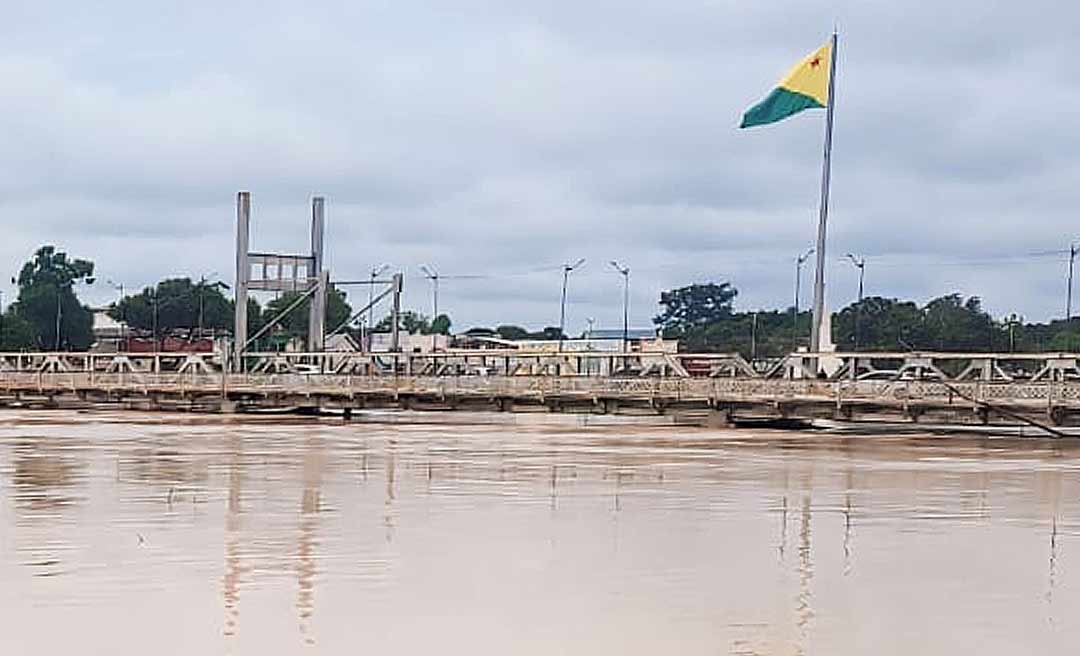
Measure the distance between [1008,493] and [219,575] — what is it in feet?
50.9

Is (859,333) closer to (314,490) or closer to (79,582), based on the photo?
(314,490)

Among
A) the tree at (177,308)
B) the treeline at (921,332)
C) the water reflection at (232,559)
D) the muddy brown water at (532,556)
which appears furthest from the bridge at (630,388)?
the tree at (177,308)

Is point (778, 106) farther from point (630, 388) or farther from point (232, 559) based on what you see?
point (232, 559)

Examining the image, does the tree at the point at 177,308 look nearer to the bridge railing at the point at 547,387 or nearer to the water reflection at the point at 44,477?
the bridge railing at the point at 547,387

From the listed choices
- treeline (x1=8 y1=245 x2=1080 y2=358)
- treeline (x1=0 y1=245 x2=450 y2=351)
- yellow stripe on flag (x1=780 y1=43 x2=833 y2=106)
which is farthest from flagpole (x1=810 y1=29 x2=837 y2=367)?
treeline (x1=0 y1=245 x2=450 y2=351)

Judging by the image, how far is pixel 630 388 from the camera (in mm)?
59344

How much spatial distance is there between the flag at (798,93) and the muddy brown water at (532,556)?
25.4 meters

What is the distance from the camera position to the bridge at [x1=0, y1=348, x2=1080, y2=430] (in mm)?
51000

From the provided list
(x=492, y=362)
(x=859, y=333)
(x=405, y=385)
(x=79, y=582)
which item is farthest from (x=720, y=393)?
(x=859, y=333)

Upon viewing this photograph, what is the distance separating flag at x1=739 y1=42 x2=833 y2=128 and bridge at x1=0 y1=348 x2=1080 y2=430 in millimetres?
8182

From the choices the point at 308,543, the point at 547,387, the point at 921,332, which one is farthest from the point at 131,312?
the point at 308,543

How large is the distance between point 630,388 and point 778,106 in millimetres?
10696

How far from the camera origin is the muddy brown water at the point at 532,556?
13156 mm

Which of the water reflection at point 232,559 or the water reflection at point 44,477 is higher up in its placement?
the water reflection at point 232,559
